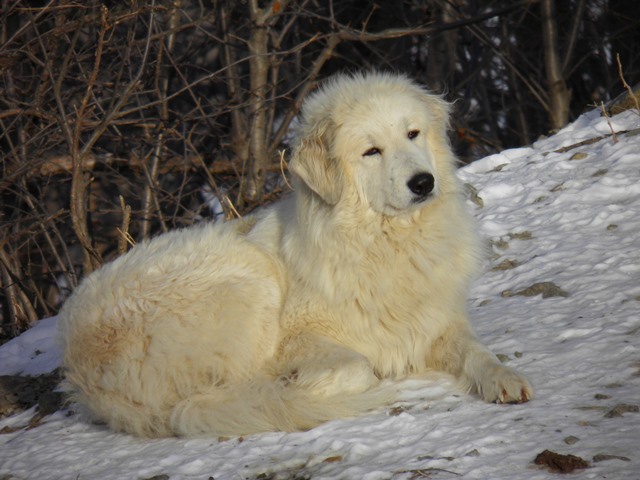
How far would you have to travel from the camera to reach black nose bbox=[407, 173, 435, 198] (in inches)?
152

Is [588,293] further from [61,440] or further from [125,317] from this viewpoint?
[61,440]

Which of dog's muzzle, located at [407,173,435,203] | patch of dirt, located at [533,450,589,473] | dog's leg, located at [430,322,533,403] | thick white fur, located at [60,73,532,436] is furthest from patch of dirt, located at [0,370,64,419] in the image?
patch of dirt, located at [533,450,589,473]

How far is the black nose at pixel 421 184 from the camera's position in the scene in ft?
12.6

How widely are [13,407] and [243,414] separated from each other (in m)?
1.75

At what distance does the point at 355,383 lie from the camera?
3699mm

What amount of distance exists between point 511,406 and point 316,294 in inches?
47.5

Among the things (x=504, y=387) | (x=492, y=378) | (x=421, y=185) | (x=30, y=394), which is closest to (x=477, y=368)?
(x=492, y=378)

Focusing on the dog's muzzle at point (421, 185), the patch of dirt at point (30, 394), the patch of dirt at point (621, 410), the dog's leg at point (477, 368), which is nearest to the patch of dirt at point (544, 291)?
the dog's leg at point (477, 368)

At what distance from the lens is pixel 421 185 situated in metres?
3.86

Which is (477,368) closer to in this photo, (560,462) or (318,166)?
(560,462)

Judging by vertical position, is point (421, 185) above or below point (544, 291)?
above

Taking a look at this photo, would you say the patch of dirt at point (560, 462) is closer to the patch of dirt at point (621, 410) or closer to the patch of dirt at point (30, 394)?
the patch of dirt at point (621, 410)

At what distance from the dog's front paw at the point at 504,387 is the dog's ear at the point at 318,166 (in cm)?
122

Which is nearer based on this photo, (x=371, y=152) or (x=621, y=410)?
(x=621, y=410)
